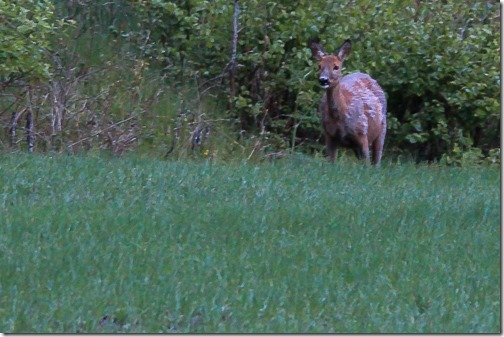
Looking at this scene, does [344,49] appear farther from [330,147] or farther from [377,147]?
[377,147]

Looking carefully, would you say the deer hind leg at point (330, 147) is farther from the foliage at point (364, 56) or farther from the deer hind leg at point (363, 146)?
the foliage at point (364, 56)

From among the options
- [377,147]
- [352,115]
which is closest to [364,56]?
[377,147]

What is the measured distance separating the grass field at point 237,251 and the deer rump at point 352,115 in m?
2.62

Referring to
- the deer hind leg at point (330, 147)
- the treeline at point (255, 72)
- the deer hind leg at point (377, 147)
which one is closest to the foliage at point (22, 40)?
the treeline at point (255, 72)

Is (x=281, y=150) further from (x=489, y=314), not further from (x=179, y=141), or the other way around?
(x=489, y=314)

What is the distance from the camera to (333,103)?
15453mm

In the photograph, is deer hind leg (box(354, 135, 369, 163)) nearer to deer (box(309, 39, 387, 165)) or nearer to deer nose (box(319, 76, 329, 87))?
deer (box(309, 39, 387, 165))

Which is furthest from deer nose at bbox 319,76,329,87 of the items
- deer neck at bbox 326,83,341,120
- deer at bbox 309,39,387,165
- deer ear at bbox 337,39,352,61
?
deer ear at bbox 337,39,352,61

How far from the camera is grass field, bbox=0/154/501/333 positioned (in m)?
7.17

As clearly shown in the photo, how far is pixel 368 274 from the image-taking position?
8305mm

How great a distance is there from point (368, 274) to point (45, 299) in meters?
2.43

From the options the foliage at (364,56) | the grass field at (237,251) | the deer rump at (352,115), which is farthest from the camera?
the foliage at (364,56)

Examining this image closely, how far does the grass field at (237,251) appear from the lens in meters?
7.17

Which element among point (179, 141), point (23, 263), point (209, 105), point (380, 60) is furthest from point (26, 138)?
point (23, 263)
